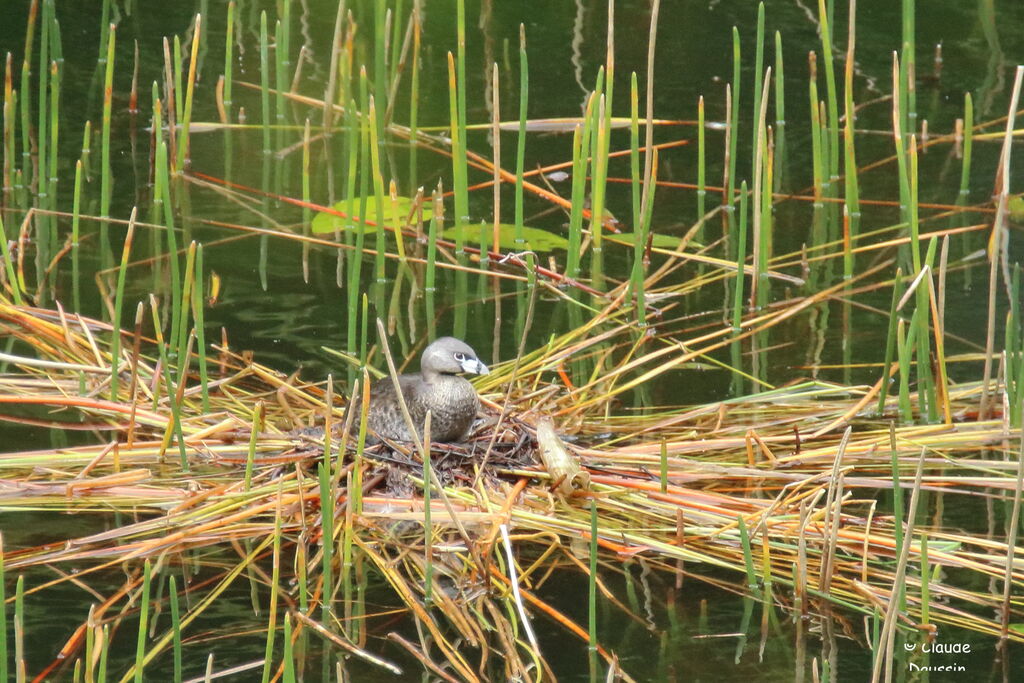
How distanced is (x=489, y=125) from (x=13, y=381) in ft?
11.3

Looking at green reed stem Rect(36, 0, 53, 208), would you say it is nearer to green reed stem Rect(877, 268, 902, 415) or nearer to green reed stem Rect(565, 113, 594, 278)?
green reed stem Rect(565, 113, 594, 278)

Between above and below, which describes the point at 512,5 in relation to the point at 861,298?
above

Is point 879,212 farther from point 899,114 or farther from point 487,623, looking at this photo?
point 487,623

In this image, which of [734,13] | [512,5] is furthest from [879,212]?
[512,5]

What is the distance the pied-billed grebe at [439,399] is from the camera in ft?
15.0

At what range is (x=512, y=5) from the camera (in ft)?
33.0

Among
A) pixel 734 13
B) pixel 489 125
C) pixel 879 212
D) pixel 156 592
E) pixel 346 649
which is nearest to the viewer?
pixel 346 649

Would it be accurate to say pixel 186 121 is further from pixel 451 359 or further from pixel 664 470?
pixel 664 470

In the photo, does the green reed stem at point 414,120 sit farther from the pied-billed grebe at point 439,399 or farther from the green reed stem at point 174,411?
the green reed stem at point 174,411

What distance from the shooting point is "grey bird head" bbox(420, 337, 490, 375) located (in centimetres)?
461

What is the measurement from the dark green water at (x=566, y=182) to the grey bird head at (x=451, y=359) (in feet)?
2.67

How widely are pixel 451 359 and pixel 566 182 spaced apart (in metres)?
2.94

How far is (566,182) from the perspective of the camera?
7.39 meters

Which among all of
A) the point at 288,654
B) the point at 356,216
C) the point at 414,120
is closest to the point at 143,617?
the point at 288,654
